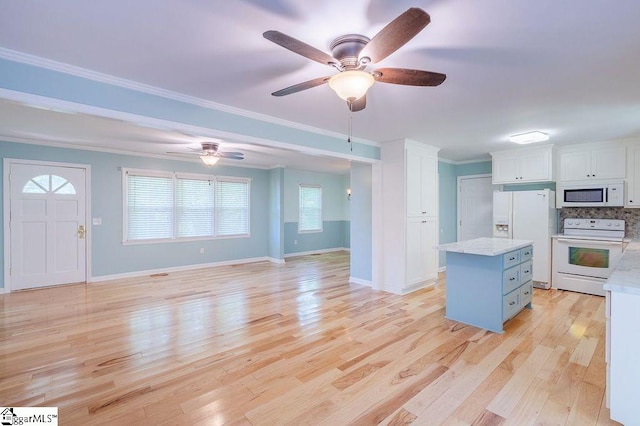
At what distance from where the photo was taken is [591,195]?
15.4 feet

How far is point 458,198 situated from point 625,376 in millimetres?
5234

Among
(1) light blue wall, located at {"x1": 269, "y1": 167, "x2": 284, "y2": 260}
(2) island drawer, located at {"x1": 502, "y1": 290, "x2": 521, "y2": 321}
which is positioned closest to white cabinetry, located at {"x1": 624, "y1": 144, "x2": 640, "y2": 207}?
(2) island drawer, located at {"x1": 502, "y1": 290, "x2": 521, "y2": 321}

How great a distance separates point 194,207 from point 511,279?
6035mm

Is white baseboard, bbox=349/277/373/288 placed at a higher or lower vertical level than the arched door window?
lower

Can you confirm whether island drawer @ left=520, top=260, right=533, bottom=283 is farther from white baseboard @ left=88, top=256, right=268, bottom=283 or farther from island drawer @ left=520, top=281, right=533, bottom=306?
white baseboard @ left=88, top=256, right=268, bottom=283

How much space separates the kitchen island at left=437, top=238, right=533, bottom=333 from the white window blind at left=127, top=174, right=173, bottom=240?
214 inches

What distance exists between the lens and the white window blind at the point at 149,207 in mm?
5941

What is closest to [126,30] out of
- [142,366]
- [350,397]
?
[142,366]

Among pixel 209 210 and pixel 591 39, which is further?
pixel 209 210

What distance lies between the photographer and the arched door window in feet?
16.4

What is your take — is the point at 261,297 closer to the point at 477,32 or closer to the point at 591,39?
the point at 477,32

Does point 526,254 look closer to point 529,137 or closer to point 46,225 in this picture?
point 529,137

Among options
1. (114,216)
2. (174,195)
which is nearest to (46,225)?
(114,216)

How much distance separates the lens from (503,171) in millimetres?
5508
